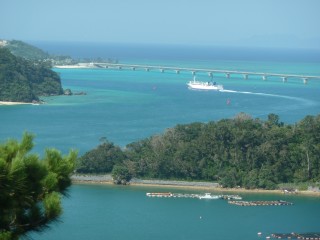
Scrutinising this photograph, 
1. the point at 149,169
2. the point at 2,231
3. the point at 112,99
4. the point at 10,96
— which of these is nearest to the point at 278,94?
the point at 112,99

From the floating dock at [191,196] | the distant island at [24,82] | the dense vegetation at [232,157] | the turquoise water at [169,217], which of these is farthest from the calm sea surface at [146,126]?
the distant island at [24,82]

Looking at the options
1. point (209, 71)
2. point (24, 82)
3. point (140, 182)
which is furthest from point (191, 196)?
point (209, 71)

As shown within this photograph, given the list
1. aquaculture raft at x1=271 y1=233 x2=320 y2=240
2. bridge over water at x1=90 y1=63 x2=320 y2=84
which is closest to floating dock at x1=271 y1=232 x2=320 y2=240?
aquaculture raft at x1=271 y1=233 x2=320 y2=240

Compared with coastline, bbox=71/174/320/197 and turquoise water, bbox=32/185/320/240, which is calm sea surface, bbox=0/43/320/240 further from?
coastline, bbox=71/174/320/197

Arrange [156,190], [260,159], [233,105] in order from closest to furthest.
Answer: [156,190] < [260,159] < [233,105]

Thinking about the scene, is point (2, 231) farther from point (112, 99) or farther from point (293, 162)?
point (112, 99)

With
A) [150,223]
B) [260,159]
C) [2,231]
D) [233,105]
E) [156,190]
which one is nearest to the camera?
[2,231]
